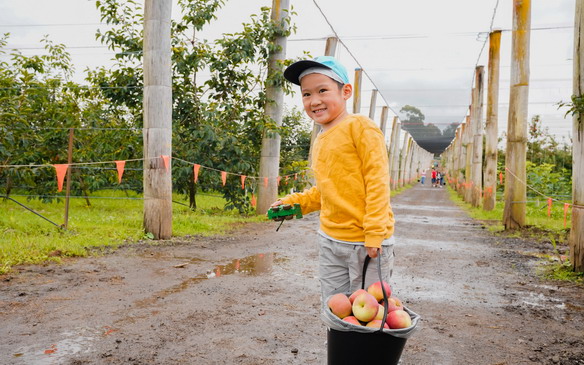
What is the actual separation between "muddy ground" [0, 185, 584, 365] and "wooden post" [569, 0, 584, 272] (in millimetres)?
613

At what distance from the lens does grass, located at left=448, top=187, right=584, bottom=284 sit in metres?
6.47

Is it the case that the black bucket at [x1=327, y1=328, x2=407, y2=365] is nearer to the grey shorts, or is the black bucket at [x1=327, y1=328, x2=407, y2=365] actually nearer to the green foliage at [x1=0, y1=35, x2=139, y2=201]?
the grey shorts

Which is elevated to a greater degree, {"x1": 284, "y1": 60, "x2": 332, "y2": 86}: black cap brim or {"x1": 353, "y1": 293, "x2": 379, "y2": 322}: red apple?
{"x1": 284, "y1": 60, "x2": 332, "y2": 86}: black cap brim

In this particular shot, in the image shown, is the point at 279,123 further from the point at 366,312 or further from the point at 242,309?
the point at 366,312

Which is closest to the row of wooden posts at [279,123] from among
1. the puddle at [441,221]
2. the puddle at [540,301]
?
the puddle at [540,301]

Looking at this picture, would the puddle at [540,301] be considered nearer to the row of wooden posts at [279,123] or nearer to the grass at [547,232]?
the grass at [547,232]

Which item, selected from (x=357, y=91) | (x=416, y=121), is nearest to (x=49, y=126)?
(x=357, y=91)

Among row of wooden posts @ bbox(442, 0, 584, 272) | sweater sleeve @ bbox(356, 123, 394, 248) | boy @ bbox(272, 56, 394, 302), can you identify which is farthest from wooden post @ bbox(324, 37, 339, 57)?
sweater sleeve @ bbox(356, 123, 394, 248)

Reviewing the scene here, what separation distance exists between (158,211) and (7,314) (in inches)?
165

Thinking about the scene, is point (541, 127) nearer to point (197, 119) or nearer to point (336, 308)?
point (197, 119)

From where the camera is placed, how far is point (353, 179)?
282 centimetres

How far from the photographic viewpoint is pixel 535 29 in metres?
17.5

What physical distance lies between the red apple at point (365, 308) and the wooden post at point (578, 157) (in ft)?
17.2

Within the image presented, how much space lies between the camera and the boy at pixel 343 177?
2.72m
